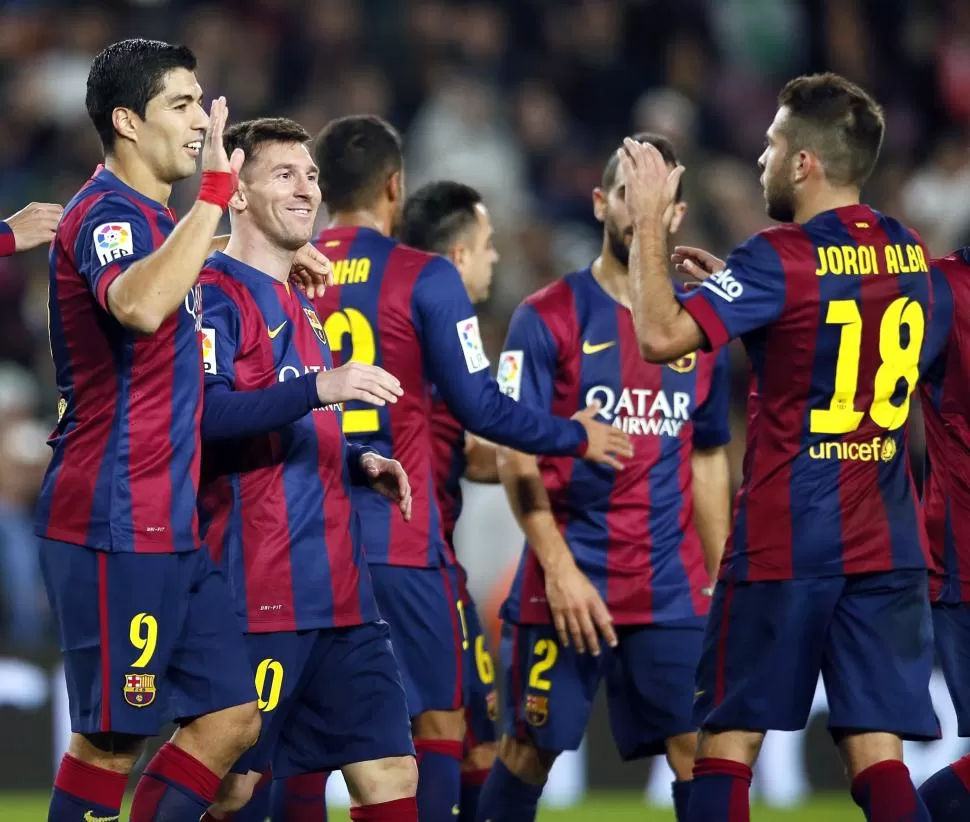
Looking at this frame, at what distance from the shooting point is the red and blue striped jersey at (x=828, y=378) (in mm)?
4816

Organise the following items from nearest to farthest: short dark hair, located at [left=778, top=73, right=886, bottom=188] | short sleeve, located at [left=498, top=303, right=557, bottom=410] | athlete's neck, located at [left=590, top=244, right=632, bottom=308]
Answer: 1. short dark hair, located at [left=778, top=73, right=886, bottom=188]
2. short sleeve, located at [left=498, top=303, right=557, bottom=410]
3. athlete's neck, located at [left=590, top=244, right=632, bottom=308]

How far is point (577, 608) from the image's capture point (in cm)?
573

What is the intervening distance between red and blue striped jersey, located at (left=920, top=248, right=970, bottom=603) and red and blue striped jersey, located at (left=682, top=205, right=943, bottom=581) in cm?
29

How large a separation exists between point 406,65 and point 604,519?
767 cm

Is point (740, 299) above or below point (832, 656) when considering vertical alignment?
above

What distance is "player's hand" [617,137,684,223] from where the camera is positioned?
4887 millimetres

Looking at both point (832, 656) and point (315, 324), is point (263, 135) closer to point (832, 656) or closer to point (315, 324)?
point (315, 324)

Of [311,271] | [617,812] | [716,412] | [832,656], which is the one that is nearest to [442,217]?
[311,271]

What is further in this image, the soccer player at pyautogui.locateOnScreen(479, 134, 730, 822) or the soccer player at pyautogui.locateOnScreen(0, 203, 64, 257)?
the soccer player at pyautogui.locateOnScreen(479, 134, 730, 822)

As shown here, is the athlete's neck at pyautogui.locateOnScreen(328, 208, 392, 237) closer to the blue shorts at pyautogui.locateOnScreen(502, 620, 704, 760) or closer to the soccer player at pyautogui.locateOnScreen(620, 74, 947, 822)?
the soccer player at pyautogui.locateOnScreen(620, 74, 947, 822)

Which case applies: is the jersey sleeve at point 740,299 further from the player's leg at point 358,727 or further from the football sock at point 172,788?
the football sock at point 172,788

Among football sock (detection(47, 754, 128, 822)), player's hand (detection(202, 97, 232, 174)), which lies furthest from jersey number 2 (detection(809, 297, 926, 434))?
football sock (detection(47, 754, 128, 822))

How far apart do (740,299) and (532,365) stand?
133cm

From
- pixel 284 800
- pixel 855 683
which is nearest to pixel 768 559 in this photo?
pixel 855 683
